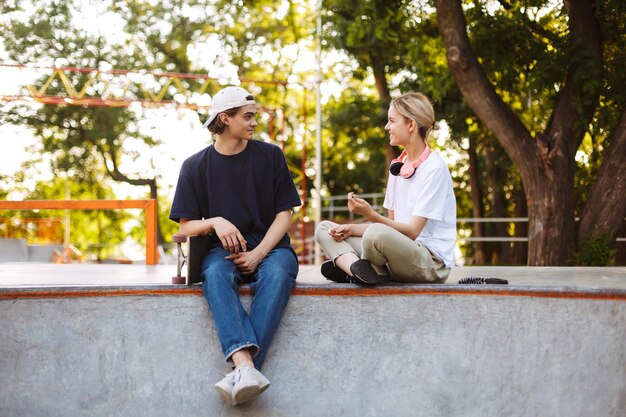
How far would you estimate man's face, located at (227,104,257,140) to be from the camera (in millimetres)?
4793

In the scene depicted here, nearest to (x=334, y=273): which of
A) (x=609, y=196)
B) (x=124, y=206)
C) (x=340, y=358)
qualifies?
(x=340, y=358)

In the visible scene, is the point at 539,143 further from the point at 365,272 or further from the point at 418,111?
the point at 365,272

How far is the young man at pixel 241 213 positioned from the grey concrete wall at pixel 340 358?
234 millimetres

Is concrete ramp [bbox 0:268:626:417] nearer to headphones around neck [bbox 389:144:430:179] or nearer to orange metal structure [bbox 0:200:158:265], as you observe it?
headphones around neck [bbox 389:144:430:179]

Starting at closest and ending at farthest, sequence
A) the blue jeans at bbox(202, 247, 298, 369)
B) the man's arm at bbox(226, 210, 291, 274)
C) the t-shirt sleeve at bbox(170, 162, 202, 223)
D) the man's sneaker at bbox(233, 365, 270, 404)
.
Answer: the man's sneaker at bbox(233, 365, 270, 404) → the blue jeans at bbox(202, 247, 298, 369) → the man's arm at bbox(226, 210, 291, 274) → the t-shirt sleeve at bbox(170, 162, 202, 223)

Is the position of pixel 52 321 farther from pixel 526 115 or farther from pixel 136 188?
pixel 136 188

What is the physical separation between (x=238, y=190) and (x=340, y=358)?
118 cm

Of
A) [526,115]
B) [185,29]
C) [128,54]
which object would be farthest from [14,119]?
[526,115]

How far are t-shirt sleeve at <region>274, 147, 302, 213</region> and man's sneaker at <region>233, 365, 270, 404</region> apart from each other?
1169mm

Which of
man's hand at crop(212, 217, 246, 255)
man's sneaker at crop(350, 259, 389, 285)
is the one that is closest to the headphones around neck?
man's sneaker at crop(350, 259, 389, 285)

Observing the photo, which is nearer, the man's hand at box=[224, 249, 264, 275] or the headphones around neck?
the man's hand at box=[224, 249, 264, 275]

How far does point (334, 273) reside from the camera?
16.5 ft

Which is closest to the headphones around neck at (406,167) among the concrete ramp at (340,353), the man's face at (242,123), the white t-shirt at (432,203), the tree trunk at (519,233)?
the white t-shirt at (432,203)

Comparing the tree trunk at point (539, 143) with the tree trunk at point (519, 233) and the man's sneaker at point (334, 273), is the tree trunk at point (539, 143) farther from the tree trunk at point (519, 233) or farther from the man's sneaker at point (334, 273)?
the tree trunk at point (519, 233)
